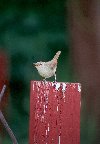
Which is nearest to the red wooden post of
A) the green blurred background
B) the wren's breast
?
the wren's breast

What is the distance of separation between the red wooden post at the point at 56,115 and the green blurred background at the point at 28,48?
106 inches

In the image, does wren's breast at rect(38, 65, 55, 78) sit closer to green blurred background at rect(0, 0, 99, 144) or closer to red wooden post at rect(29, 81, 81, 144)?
red wooden post at rect(29, 81, 81, 144)

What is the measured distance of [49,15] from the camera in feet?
18.5

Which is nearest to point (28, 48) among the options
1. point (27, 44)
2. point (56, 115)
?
point (27, 44)

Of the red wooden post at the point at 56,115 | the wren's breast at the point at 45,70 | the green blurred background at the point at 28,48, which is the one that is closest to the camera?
the red wooden post at the point at 56,115

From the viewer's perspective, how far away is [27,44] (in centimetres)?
570

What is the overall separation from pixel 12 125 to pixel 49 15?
170 centimetres

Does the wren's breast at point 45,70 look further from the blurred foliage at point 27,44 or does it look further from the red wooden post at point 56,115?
the blurred foliage at point 27,44

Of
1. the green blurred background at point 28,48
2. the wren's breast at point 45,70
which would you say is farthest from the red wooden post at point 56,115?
the green blurred background at point 28,48

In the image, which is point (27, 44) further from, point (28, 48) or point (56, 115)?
point (56, 115)

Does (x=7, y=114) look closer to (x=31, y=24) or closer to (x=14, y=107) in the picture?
(x=14, y=107)

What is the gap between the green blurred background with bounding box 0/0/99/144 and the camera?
5598mm

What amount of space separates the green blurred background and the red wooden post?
2.70 metres

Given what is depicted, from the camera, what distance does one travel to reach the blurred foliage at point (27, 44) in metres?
5.61
